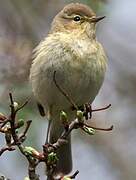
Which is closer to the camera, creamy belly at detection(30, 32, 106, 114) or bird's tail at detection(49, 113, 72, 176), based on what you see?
creamy belly at detection(30, 32, 106, 114)

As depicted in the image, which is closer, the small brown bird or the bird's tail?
the small brown bird

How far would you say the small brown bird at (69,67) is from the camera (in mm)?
4989

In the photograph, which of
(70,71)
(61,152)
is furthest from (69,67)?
(61,152)

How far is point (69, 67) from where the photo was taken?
4965 millimetres

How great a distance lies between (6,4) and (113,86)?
1540mm

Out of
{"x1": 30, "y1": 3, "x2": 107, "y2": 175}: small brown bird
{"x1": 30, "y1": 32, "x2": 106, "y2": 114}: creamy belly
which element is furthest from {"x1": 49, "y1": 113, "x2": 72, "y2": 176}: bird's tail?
{"x1": 30, "y1": 32, "x2": 106, "y2": 114}: creamy belly

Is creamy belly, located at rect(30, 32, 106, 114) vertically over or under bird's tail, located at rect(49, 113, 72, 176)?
over

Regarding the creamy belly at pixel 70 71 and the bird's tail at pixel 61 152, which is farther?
the bird's tail at pixel 61 152

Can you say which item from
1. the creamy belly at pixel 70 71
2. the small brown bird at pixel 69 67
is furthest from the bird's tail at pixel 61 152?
the creamy belly at pixel 70 71

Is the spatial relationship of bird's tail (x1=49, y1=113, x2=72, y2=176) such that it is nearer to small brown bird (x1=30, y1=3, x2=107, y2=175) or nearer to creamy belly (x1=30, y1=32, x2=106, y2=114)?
small brown bird (x1=30, y1=3, x2=107, y2=175)

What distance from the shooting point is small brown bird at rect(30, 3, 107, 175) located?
16.4 feet

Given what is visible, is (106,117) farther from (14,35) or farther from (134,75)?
(14,35)

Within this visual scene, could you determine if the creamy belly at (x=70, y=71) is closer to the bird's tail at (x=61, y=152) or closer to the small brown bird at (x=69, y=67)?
the small brown bird at (x=69, y=67)

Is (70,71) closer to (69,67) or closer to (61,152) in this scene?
(69,67)
